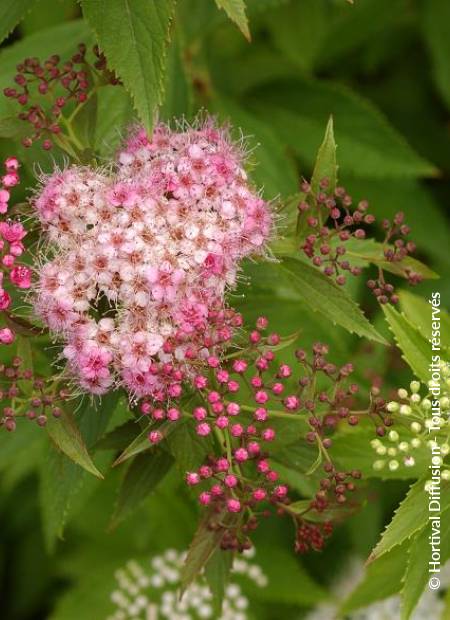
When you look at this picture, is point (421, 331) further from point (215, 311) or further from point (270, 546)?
point (270, 546)

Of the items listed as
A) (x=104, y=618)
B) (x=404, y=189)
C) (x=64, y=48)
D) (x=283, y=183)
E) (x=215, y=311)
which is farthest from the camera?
(x=404, y=189)

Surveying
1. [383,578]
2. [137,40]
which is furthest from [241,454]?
[137,40]

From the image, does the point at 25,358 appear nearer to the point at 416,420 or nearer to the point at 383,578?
the point at 416,420

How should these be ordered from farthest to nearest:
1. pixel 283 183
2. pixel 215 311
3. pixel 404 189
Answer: pixel 404 189
pixel 283 183
pixel 215 311

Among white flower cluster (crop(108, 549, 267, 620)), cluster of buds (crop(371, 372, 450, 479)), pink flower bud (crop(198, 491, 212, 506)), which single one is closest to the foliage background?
white flower cluster (crop(108, 549, 267, 620))

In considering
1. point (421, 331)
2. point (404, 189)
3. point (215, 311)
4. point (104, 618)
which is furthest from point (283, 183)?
point (104, 618)

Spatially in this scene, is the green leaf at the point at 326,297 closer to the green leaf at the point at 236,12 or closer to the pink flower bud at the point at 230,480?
the pink flower bud at the point at 230,480
